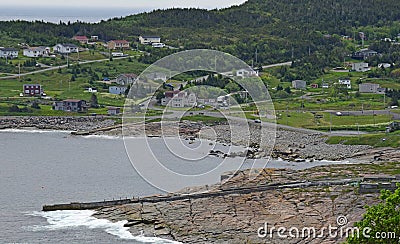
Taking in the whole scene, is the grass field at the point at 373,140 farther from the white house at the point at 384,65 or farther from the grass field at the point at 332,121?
the white house at the point at 384,65

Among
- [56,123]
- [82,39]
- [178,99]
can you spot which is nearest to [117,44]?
[82,39]

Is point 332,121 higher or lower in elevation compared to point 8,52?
lower

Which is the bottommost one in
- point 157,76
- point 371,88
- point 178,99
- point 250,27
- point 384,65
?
point 178,99

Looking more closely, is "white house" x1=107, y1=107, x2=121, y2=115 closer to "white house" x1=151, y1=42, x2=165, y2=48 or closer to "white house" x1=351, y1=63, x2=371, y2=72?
"white house" x1=351, y1=63, x2=371, y2=72

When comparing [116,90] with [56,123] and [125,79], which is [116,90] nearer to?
[125,79]

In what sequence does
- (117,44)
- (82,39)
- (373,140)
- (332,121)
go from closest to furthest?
(373,140)
(332,121)
(117,44)
(82,39)

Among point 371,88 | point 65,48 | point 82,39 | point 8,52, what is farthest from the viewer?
point 82,39

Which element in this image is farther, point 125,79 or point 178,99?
point 125,79
